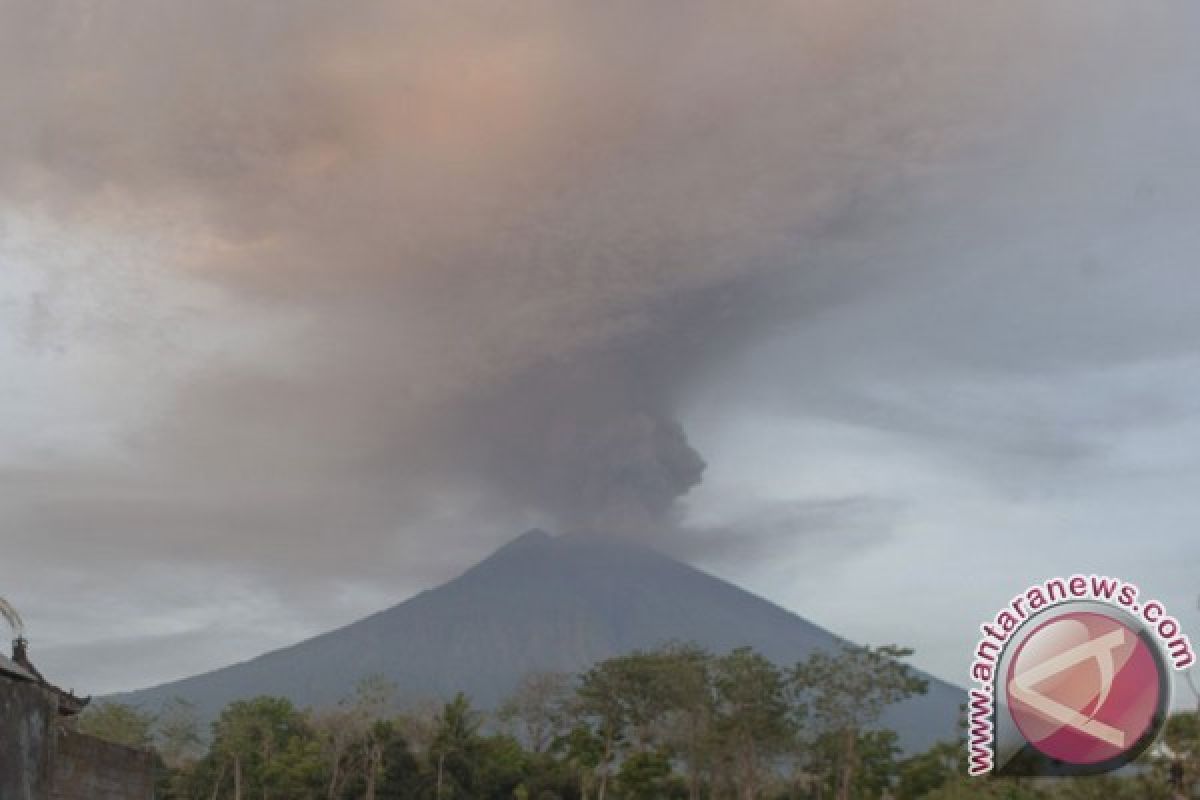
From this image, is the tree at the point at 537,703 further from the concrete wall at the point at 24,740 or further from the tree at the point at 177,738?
the concrete wall at the point at 24,740

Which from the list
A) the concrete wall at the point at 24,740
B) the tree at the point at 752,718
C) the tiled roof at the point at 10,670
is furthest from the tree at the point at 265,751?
the tiled roof at the point at 10,670

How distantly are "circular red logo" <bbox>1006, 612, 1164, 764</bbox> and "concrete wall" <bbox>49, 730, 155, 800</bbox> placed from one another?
50.0 feet

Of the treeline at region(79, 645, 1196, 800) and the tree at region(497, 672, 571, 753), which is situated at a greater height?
the tree at region(497, 672, 571, 753)

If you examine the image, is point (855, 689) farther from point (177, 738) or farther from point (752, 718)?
point (177, 738)

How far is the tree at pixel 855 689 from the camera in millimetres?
66375

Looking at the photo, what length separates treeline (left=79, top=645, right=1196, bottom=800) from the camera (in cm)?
6700

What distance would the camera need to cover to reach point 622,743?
247 feet

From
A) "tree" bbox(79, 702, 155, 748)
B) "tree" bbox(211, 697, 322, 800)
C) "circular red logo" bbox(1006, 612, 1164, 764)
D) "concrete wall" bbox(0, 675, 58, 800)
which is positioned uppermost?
"tree" bbox(79, 702, 155, 748)

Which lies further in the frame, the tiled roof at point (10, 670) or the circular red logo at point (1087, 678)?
the circular red logo at point (1087, 678)

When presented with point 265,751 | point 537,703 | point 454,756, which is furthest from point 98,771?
point 537,703

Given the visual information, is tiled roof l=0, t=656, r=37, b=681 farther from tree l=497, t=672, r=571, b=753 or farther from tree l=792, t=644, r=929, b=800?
tree l=497, t=672, r=571, b=753

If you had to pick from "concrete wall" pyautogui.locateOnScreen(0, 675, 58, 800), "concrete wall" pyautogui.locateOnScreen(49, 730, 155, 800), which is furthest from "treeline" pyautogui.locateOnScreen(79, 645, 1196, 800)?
"concrete wall" pyautogui.locateOnScreen(0, 675, 58, 800)

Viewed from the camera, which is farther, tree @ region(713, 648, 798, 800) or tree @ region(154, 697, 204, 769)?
tree @ region(154, 697, 204, 769)

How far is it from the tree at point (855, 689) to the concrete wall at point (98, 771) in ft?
178
